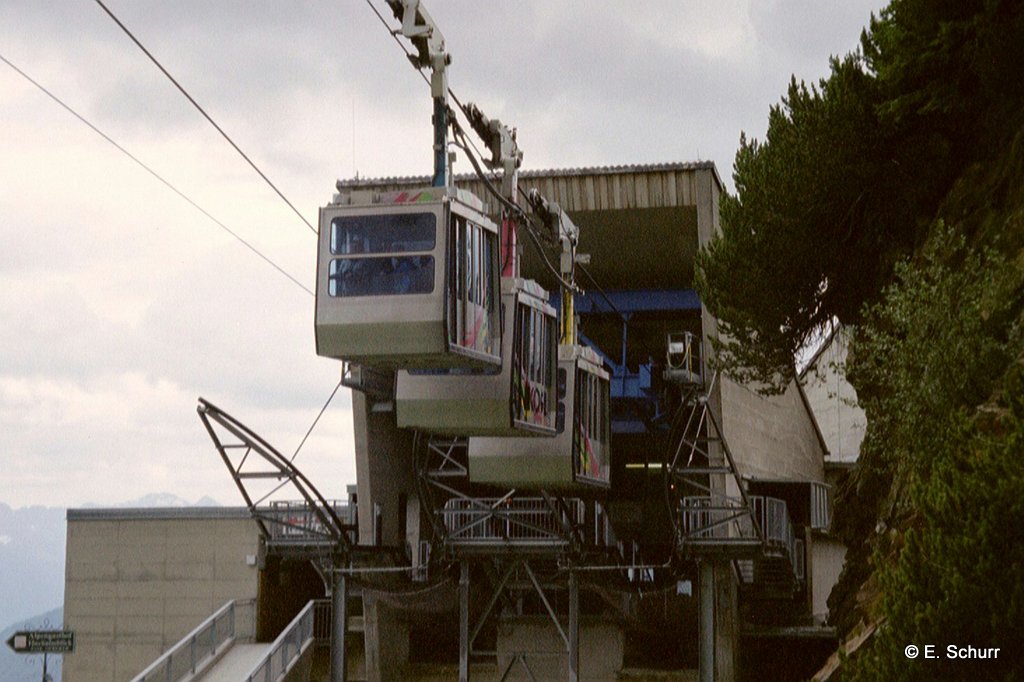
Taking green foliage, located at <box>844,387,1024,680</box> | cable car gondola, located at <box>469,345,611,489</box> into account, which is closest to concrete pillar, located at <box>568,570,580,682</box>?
cable car gondola, located at <box>469,345,611,489</box>

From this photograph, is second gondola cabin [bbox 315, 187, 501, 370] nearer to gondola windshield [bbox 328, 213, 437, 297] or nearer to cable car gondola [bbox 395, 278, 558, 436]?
gondola windshield [bbox 328, 213, 437, 297]

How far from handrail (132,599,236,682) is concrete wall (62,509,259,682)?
150 cm

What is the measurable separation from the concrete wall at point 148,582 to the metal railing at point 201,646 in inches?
41.0

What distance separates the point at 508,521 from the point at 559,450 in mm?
7195

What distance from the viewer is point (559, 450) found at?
27.2 metres

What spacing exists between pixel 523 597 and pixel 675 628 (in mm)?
5003

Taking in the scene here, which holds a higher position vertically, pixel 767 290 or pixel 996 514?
pixel 767 290

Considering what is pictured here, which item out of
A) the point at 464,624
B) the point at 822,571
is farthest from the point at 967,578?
the point at 822,571

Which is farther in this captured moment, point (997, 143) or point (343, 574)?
point (343, 574)

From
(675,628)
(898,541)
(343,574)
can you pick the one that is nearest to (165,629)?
(343,574)

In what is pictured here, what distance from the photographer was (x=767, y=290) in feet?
103

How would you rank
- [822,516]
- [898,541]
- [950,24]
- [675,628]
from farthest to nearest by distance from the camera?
1. [822,516]
2. [675,628]
3. [950,24]
4. [898,541]

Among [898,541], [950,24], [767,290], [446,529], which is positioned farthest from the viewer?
[446,529]

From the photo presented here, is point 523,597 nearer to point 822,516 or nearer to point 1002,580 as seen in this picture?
point 822,516
